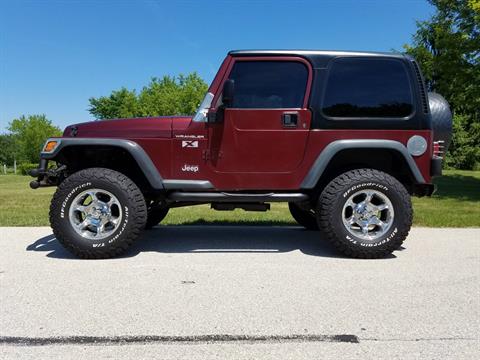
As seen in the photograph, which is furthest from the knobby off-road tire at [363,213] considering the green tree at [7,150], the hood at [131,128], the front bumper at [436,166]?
the green tree at [7,150]

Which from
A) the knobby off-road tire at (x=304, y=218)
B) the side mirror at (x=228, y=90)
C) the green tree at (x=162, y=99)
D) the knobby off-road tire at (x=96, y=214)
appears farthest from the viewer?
the green tree at (x=162, y=99)

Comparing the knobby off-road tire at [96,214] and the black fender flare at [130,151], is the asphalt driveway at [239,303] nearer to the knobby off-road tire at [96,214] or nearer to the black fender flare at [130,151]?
the knobby off-road tire at [96,214]

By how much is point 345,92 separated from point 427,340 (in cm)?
265

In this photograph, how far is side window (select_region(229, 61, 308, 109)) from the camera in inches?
167

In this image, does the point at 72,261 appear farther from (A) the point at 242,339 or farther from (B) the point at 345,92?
(B) the point at 345,92

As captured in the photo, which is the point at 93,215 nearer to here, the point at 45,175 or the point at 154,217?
the point at 45,175

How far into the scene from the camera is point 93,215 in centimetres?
A: 419

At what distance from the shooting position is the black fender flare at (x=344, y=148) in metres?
4.14

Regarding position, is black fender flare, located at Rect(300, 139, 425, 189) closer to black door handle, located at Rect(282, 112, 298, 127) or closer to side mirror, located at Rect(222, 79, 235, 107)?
black door handle, located at Rect(282, 112, 298, 127)

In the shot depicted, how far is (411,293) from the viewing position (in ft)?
10.3

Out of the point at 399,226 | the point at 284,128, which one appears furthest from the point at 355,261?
the point at 284,128

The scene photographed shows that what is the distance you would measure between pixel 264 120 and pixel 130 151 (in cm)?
142

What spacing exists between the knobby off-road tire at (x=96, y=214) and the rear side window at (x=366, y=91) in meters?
2.26

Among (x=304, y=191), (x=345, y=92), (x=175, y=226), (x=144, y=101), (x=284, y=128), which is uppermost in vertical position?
(x=144, y=101)
